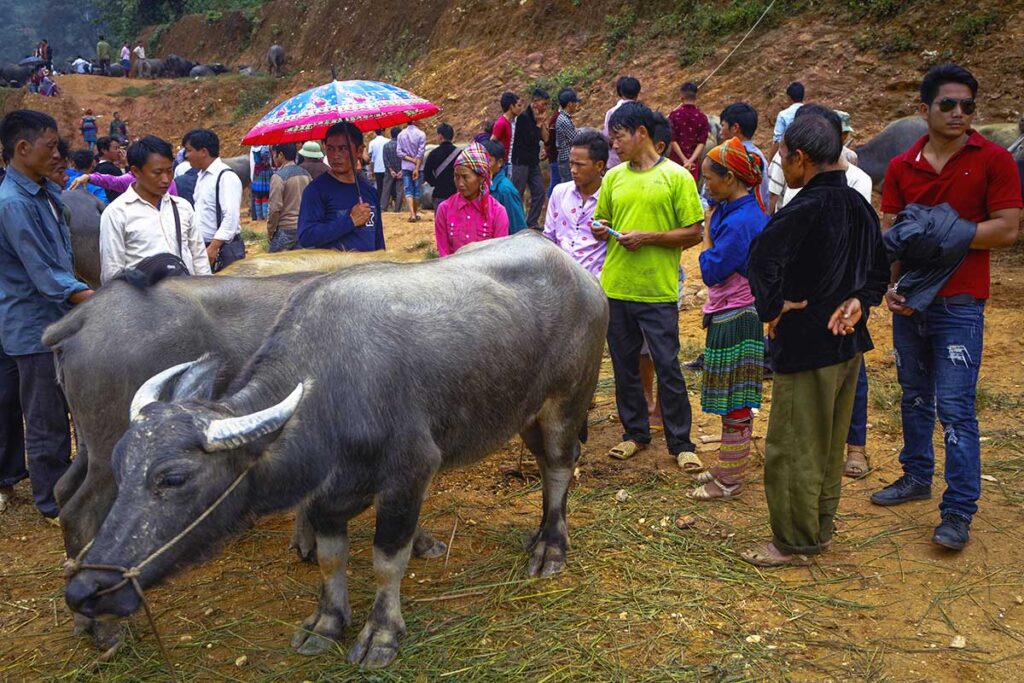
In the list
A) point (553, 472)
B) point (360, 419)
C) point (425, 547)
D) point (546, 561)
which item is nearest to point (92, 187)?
point (425, 547)

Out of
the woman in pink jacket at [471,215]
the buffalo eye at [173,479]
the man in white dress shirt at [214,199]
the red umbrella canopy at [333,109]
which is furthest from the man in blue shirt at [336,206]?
the buffalo eye at [173,479]

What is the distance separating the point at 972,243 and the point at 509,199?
3151 millimetres

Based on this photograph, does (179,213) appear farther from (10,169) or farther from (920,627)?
(920,627)

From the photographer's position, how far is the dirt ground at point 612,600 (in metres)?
3.54

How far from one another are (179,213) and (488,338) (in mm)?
2278

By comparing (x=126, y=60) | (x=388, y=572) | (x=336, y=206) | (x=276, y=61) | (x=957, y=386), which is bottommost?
(x=388, y=572)

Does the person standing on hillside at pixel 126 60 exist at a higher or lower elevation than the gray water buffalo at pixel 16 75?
higher

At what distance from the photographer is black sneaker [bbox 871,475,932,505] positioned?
187 inches

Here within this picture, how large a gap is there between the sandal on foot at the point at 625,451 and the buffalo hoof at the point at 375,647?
2.41m

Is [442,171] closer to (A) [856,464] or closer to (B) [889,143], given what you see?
(A) [856,464]

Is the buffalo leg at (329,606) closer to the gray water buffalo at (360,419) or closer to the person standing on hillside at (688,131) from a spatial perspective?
the gray water buffalo at (360,419)

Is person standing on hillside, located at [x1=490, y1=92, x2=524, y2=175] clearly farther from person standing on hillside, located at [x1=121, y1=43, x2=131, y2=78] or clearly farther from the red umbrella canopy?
person standing on hillside, located at [x1=121, y1=43, x2=131, y2=78]

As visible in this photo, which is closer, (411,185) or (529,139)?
(529,139)

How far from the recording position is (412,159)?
14375mm
